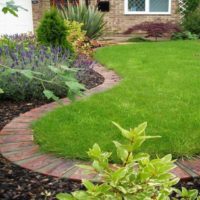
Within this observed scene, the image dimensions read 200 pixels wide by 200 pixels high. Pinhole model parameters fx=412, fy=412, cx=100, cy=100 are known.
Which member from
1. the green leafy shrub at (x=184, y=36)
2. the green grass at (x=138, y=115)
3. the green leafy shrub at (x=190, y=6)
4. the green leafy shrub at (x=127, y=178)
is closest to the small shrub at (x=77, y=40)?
the green grass at (x=138, y=115)

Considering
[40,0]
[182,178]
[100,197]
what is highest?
[40,0]

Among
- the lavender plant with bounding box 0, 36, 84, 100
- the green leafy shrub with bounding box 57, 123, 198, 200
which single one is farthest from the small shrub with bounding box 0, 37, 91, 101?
the green leafy shrub with bounding box 57, 123, 198, 200

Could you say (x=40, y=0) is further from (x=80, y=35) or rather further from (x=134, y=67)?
(x=134, y=67)

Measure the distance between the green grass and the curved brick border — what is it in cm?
10

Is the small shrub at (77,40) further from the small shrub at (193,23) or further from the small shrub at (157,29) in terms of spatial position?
the small shrub at (193,23)

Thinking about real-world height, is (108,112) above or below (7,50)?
below

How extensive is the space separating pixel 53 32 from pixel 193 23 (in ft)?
21.8

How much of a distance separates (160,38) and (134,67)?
6.03m

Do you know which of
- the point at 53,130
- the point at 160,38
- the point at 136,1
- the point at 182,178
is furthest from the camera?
the point at 136,1

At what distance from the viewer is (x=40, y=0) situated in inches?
584

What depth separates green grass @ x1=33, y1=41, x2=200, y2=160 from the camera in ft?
11.8

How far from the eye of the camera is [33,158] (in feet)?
11.2

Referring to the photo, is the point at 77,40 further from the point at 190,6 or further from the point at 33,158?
the point at 190,6

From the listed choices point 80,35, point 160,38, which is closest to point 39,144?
point 80,35
